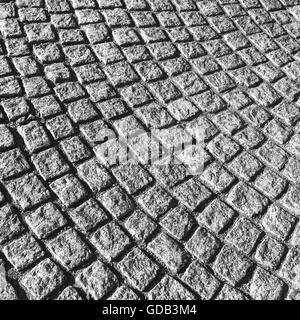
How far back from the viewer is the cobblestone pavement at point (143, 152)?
8.30ft

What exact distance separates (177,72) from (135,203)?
4.53 ft

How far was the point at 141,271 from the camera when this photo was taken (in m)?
2.52

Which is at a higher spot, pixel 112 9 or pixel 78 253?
pixel 112 9

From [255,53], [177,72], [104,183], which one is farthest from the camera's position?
[255,53]

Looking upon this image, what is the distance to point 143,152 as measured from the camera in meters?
3.10

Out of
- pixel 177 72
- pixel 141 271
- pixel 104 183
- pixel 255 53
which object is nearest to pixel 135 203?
pixel 104 183

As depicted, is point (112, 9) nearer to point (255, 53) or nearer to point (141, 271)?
point (255, 53)

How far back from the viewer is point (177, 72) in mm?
3693

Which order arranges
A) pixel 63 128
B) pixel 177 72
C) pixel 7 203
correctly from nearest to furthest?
pixel 7 203, pixel 63 128, pixel 177 72

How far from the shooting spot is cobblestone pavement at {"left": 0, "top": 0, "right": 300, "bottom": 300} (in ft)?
8.30

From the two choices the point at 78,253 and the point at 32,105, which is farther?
the point at 32,105

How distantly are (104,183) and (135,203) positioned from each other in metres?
0.25
